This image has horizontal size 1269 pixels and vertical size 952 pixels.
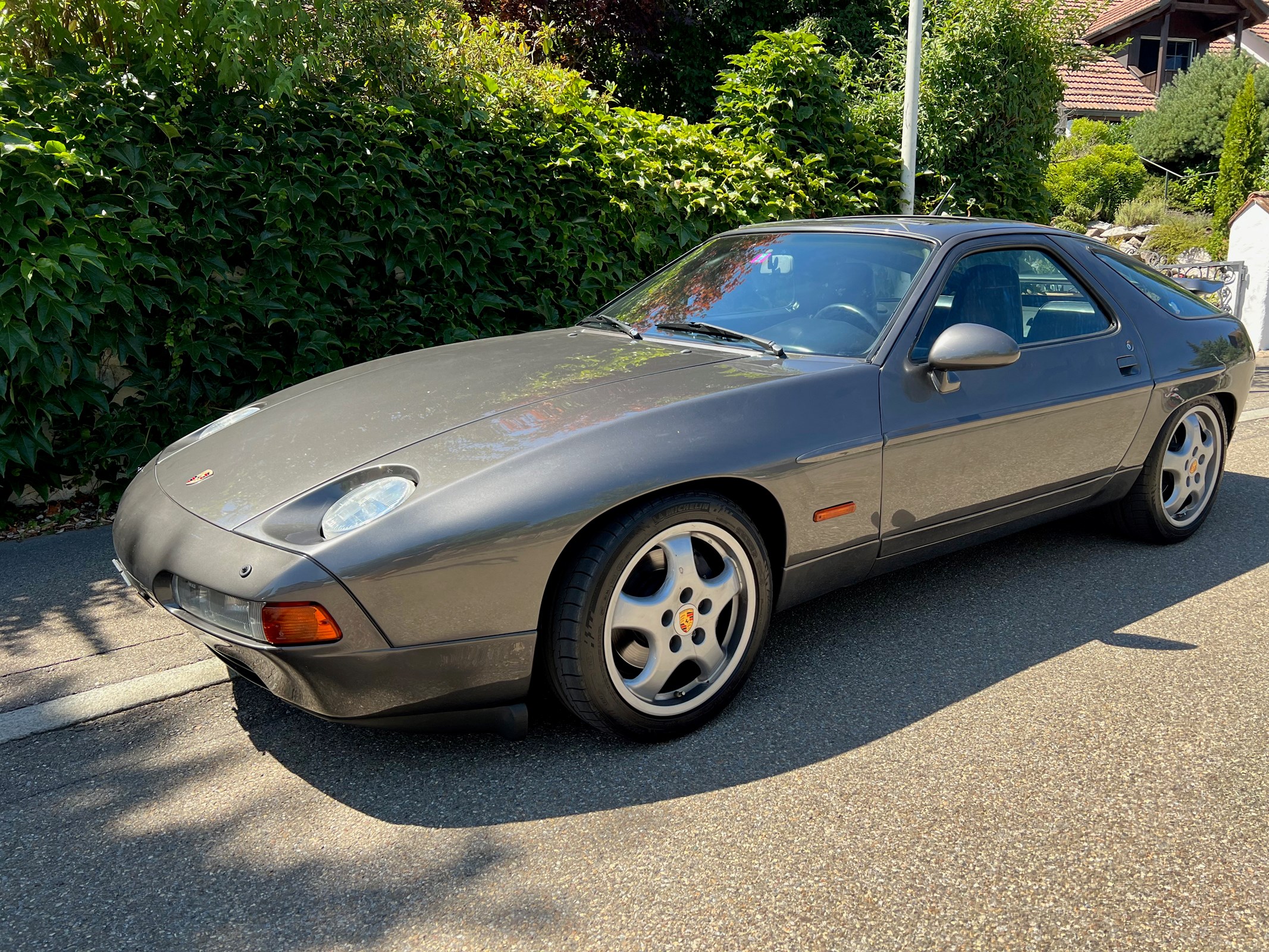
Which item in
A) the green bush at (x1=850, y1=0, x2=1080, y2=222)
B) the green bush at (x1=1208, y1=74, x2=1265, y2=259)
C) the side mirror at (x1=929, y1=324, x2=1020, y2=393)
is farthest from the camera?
the green bush at (x1=1208, y1=74, x2=1265, y2=259)

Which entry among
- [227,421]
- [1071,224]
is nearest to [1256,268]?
[227,421]

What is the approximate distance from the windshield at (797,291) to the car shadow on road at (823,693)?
0.99 m

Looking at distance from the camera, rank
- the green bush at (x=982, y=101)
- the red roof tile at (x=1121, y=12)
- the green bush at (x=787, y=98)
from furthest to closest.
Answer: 1. the red roof tile at (x=1121, y=12)
2. the green bush at (x=982, y=101)
3. the green bush at (x=787, y=98)

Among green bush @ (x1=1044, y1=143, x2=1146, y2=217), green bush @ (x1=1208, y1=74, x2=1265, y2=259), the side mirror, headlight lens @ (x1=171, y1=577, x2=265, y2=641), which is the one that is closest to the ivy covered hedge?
headlight lens @ (x1=171, y1=577, x2=265, y2=641)

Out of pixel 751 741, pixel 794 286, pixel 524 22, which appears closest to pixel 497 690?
pixel 751 741

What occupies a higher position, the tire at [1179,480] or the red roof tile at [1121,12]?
the red roof tile at [1121,12]

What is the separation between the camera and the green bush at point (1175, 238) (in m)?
17.2

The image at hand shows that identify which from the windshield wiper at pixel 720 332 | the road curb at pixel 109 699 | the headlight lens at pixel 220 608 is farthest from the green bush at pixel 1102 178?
the headlight lens at pixel 220 608

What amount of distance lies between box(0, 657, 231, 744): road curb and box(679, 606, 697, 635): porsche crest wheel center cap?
57.0 inches

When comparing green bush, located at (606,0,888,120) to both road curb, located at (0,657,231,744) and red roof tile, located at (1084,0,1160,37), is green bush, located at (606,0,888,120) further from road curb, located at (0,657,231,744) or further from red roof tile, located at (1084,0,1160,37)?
red roof tile, located at (1084,0,1160,37)

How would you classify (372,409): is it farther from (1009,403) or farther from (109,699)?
(1009,403)

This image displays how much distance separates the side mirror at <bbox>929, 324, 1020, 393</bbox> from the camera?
3.13 m

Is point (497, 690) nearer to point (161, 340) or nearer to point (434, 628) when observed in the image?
point (434, 628)

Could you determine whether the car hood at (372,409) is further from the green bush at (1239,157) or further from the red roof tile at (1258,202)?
the green bush at (1239,157)
